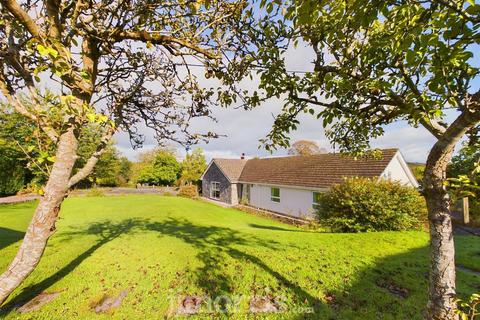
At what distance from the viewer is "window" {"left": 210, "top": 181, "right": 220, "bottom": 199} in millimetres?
38375

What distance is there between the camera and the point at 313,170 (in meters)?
24.0

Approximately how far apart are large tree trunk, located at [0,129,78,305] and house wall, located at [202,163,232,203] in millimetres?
31823

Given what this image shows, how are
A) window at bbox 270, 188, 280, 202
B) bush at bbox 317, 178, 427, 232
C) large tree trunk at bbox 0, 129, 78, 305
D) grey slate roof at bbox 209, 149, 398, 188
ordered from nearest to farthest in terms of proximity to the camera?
large tree trunk at bbox 0, 129, 78, 305 → bush at bbox 317, 178, 427, 232 → grey slate roof at bbox 209, 149, 398, 188 → window at bbox 270, 188, 280, 202

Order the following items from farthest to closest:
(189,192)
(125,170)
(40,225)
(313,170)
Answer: (125,170) → (189,192) → (313,170) → (40,225)

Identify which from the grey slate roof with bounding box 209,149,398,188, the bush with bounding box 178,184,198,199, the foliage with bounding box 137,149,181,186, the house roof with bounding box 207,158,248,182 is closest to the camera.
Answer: the grey slate roof with bounding box 209,149,398,188

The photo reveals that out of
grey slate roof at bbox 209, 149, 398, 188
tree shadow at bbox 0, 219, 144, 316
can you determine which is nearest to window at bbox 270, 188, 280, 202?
grey slate roof at bbox 209, 149, 398, 188

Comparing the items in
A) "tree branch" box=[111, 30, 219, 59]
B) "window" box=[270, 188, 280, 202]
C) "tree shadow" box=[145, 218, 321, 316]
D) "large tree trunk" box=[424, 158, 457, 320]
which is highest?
"tree branch" box=[111, 30, 219, 59]

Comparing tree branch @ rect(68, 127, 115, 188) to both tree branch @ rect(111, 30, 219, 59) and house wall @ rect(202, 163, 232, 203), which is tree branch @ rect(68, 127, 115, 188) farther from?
house wall @ rect(202, 163, 232, 203)

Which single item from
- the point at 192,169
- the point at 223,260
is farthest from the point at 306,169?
the point at 192,169

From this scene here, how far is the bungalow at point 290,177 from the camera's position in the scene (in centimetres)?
1875

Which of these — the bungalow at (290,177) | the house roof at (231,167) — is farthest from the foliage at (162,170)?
the house roof at (231,167)

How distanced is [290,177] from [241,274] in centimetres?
2031

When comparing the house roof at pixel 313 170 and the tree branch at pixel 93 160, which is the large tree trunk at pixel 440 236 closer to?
the tree branch at pixel 93 160

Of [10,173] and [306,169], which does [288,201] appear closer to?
[306,169]
